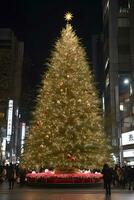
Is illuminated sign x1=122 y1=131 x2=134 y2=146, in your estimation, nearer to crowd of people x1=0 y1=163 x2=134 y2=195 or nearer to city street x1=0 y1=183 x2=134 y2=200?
crowd of people x1=0 y1=163 x2=134 y2=195

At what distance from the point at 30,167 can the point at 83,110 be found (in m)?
5.95

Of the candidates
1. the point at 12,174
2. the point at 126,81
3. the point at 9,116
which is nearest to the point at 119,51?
the point at 126,81

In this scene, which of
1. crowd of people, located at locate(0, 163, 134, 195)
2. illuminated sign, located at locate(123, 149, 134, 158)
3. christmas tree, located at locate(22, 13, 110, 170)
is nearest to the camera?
crowd of people, located at locate(0, 163, 134, 195)

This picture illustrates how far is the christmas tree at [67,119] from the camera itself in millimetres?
28172

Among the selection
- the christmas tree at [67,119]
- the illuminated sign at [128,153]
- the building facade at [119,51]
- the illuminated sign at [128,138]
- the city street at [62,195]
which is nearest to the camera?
the city street at [62,195]

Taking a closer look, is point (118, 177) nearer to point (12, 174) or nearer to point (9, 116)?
point (12, 174)

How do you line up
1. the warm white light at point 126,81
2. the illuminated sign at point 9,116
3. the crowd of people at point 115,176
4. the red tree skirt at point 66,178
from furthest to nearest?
the warm white light at point 126,81, the illuminated sign at point 9,116, the red tree skirt at point 66,178, the crowd of people at point 115,176

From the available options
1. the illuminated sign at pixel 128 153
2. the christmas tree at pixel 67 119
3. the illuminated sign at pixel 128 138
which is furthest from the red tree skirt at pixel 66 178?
the illuminated sign at pixel 128 153

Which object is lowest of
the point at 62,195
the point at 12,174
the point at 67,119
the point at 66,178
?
the point at 62,195

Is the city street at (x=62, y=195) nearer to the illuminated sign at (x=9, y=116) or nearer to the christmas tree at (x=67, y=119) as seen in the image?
the christmas tree at (x=67, y=119)

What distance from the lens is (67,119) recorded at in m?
28.5

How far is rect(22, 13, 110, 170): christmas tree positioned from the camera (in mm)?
28172

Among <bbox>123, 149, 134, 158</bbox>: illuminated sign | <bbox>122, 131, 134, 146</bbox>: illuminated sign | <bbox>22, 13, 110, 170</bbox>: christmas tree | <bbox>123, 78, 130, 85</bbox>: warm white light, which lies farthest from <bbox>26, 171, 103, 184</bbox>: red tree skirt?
<bbox>123, 78, 130, 85</bbox>: warm white light

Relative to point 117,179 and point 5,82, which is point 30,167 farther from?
point 5,82
